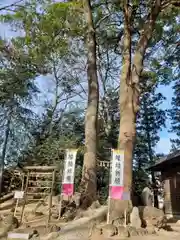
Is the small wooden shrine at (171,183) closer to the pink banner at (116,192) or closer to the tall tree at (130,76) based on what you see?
the tall tree at (130,76)

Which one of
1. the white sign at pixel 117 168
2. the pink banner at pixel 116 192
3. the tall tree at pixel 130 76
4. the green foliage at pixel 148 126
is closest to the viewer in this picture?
the pink banner at pixel 116 192

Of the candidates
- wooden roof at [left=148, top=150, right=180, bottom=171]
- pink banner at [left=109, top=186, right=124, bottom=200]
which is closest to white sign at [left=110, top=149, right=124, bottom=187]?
pink banner at [left=109, top=186, right=124, bottom=200]

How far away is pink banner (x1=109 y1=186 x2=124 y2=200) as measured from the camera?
7930 millimetres

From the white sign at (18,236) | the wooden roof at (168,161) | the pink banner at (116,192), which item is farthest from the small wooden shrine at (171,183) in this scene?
the white sign at (18,236)

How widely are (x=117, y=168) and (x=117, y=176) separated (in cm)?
24

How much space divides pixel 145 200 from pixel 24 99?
425 inches

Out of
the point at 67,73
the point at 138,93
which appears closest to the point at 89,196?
the point at 138,93

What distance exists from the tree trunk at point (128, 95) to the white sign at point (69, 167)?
1733mm

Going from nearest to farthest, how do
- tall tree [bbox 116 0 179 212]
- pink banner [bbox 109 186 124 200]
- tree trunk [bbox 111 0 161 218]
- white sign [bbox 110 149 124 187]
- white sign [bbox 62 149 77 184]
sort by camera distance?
pink banner [bbox 109 186 124 200] < white sign [bbox 110 149 124 187] < tree trunk [bbox 111 0 161 218] < tall tree [bbox 116 0 179 212] < white sign [bbox 62 149 77 184]

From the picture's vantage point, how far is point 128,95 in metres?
9.88

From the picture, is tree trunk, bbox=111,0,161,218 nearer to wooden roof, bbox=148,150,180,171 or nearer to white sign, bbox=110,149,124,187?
white sign, bbox=110,149,124,187

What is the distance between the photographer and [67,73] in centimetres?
2256

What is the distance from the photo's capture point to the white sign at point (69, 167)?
938 centimetres

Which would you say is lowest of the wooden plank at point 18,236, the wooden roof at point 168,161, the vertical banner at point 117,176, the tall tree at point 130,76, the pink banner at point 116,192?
the wooden plank at point 18,236
